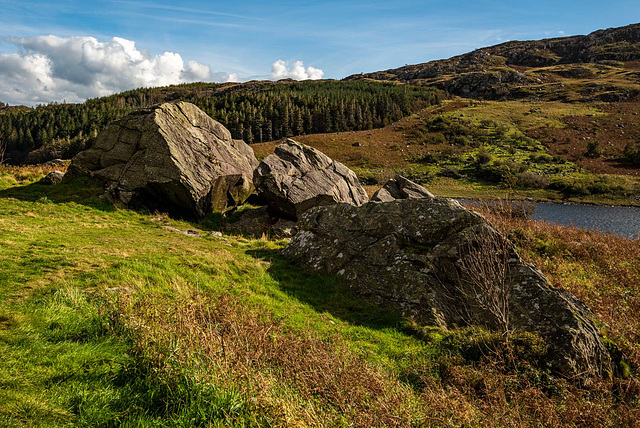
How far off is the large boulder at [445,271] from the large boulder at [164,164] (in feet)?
29.5

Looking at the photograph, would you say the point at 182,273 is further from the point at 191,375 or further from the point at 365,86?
the point at 365,86

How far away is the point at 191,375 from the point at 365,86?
200620mm

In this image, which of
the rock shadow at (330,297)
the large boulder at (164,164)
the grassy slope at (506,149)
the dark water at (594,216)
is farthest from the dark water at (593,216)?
the rock shadow at (330,297)

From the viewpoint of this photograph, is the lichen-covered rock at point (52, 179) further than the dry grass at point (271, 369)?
Yes

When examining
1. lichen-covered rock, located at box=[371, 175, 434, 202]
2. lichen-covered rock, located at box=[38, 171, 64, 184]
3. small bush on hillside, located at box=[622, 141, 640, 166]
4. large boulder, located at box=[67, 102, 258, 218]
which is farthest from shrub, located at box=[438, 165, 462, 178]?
lichen-covered rock, located at box=[38, 171, 64, 184]

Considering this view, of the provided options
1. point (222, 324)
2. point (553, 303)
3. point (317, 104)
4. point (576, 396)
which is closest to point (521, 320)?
point (553, 303)

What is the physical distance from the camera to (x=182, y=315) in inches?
226

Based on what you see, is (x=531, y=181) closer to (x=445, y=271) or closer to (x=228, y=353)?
(x=445, y=271)

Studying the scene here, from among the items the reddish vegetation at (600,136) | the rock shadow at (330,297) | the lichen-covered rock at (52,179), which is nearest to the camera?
the rock shadow at (330,297)

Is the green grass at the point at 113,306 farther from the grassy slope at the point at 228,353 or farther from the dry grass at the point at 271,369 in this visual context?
the dry grass at the point at 271,369

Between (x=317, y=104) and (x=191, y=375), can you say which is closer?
(x=191, y=375)

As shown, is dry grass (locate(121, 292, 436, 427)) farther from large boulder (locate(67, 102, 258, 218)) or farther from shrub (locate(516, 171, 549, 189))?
shrub (locate(516, 171, 549, 189))

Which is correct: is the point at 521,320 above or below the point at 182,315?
below

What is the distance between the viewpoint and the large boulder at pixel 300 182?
23.1 m
